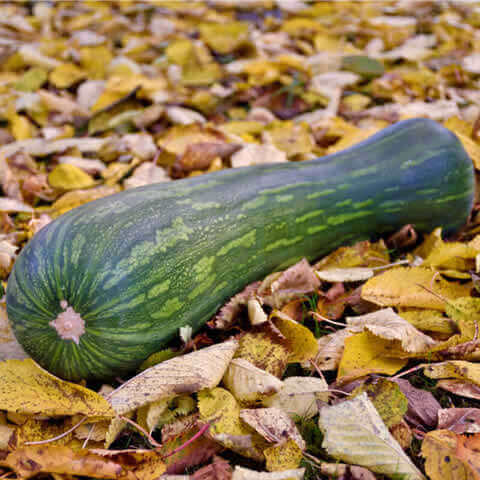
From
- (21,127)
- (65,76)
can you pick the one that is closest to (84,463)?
(21,127)

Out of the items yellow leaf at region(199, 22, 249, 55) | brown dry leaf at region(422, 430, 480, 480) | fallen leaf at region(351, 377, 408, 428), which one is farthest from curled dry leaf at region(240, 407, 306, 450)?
yellow leaf at region(199, 22, 249, 55)

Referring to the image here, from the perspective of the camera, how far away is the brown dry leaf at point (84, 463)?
1.44 meters

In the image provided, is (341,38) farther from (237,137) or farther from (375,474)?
(375,474)

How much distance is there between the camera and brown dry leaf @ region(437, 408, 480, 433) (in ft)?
5.13

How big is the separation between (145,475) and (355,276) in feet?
3.74

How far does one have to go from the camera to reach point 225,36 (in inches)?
174

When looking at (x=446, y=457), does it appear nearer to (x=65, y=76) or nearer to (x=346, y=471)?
(x=346, y=471)

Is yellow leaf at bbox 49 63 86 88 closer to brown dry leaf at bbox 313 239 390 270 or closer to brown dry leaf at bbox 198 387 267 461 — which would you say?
brown dry leaf at bbox 313 239 390 270

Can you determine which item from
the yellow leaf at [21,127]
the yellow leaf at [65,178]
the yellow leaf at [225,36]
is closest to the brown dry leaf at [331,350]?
the yellow leaf at [65,178]

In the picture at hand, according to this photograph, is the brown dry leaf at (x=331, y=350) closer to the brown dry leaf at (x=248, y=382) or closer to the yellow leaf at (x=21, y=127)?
the brown dry leaf at (x=248, y=382)

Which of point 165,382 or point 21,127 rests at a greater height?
point 21,127

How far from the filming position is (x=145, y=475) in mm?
1452

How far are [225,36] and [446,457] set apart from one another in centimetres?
384

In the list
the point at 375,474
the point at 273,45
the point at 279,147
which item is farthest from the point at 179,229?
the point at 273,45
